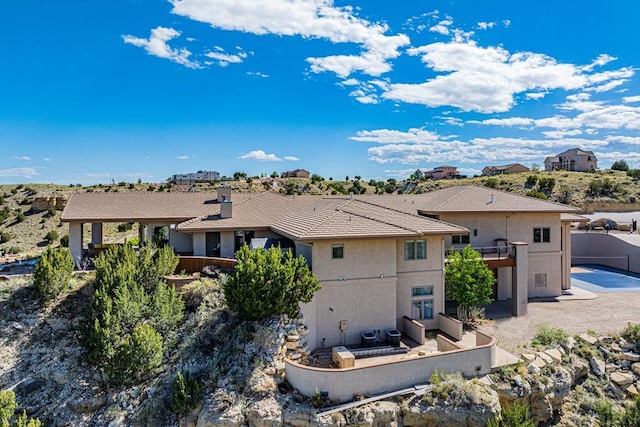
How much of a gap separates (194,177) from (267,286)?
83511 mm

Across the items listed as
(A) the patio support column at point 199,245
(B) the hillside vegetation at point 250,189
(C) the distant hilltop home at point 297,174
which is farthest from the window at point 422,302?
(C) the distant hilltop home at point 297,174

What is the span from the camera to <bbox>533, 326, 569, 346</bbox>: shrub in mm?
19297

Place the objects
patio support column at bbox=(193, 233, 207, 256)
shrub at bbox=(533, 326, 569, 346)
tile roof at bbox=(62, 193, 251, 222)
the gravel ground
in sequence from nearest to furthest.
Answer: shrub at bbox=(533, 326, 569, 346) < the gravel ground < patio support column at bbox=(193, 233, 207, 256) < tile roof at bbox=(62, 193, 251, 222)

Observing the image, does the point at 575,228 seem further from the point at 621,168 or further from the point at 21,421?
the point at 621,168

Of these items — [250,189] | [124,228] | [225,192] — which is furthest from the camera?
[250,189]

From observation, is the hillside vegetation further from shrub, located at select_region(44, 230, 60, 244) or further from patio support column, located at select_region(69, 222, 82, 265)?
patio support column, located at select_region(69, 222, 82, 265)

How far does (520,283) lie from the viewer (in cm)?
2331

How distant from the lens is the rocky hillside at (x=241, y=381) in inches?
592

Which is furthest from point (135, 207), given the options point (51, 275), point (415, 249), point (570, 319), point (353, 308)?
point (570, 319)

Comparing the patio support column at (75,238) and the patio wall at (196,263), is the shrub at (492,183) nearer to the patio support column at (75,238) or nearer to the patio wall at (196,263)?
the patio wall at (196,263)

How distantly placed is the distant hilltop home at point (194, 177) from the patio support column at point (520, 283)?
235 ft

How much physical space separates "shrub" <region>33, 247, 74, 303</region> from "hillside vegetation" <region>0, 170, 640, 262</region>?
15.5m

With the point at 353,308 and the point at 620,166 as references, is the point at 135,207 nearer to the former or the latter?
the point at 353,308

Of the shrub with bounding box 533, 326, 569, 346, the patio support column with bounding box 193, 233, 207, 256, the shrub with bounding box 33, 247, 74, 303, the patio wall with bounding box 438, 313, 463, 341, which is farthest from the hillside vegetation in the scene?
the shrub with bounding box 533, 326, 569, 346
